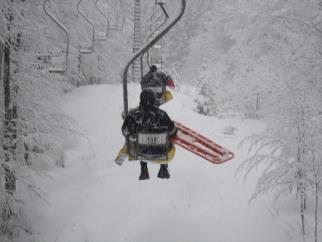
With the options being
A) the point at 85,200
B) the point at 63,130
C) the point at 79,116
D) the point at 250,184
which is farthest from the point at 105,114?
the point at 250,184

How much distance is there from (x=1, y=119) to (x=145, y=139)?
729cm

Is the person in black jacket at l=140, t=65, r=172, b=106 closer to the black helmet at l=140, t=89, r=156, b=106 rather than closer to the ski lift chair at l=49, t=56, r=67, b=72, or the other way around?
the black helmet at l=140, t=89, r=156, b=106

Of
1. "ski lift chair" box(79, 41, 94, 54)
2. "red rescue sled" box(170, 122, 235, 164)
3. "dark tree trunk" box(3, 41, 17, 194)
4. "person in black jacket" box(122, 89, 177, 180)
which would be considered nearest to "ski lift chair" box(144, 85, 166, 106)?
"person in black jacket" box(122, 89, 177, 180)

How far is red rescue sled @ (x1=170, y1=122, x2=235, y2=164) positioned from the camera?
3514 millimetres

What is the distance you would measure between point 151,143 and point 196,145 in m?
0.52

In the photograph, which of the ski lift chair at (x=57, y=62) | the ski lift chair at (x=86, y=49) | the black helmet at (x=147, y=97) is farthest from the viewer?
the ski lift chair at (x=86, y=49)

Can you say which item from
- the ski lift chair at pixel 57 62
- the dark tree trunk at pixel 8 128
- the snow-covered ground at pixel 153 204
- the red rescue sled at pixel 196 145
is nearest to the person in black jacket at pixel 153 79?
the red rescue sled at pixel 196 145

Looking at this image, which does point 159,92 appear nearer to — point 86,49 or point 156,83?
point 156,83

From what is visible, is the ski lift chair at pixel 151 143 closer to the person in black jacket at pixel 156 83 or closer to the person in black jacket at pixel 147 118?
the person in black jacket at pixel 147 118

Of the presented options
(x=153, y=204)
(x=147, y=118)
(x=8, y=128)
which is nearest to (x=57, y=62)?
(x=147, y=118)

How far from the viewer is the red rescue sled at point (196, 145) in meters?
3.51

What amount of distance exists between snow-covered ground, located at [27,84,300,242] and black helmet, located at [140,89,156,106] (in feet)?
18.9

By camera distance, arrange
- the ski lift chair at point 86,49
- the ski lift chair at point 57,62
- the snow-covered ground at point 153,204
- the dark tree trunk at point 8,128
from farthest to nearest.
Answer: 1. the dark tree trunk at point 8,128
2. the snow-covered ground at point 153,204
3. the ski lift chair at point 86,49
4. the ski lift chair at point 57,62

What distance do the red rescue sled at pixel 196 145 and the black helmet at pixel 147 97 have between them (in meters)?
0.39
